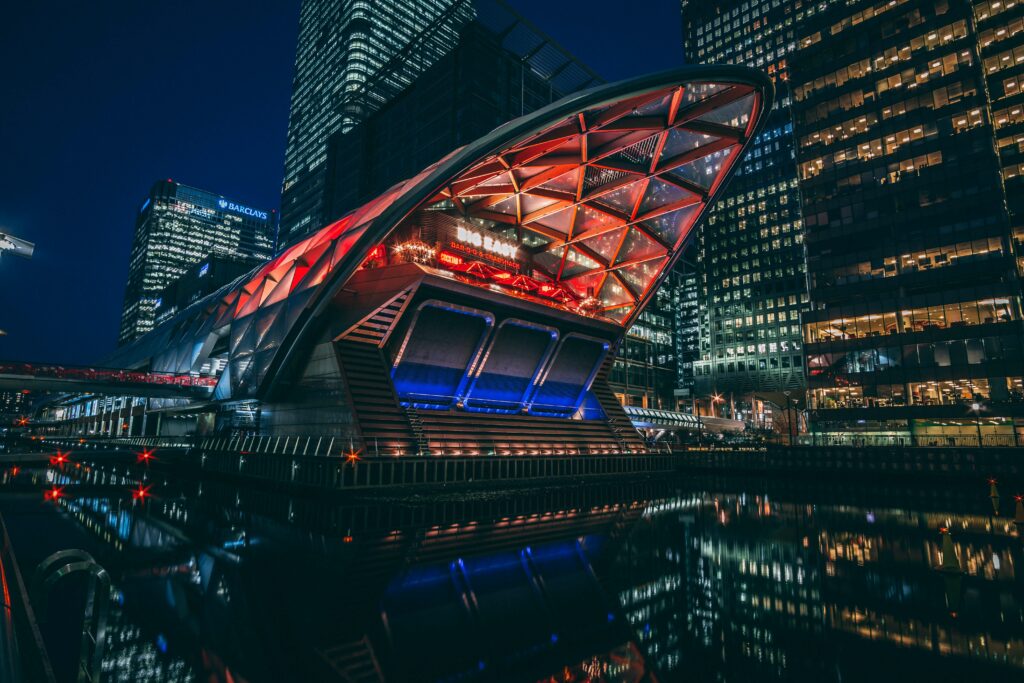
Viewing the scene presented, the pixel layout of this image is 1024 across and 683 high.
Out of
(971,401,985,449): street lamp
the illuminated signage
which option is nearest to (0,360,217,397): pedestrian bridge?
the illuminated signage

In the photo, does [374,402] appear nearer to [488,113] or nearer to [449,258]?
[449,258]

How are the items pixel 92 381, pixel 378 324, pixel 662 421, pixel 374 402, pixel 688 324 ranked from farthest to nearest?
pixel 688 324, pixel 662 421, pixel 92 381, pixel 378 324, pixel 374 402

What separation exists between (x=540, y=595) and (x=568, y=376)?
3448 centimetres

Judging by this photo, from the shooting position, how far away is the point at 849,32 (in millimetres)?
65938

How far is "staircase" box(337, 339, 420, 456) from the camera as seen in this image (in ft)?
90.6

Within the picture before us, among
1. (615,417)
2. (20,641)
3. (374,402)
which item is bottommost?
(20,641)

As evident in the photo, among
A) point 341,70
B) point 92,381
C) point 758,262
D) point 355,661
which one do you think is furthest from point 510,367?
point 341,70

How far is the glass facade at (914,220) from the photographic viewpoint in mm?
52188

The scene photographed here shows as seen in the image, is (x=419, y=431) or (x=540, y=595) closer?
(x=540, y=595)

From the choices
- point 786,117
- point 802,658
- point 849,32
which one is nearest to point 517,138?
point 802,658

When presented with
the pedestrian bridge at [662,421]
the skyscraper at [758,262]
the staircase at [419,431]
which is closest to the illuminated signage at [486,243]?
the staircase at [419,431]

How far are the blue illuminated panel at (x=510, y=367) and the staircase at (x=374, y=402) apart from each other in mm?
7790

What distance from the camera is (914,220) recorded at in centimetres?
5794

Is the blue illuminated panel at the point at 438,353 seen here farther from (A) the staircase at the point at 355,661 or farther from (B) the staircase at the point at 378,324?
(A) the staircase at the point at 355,661
